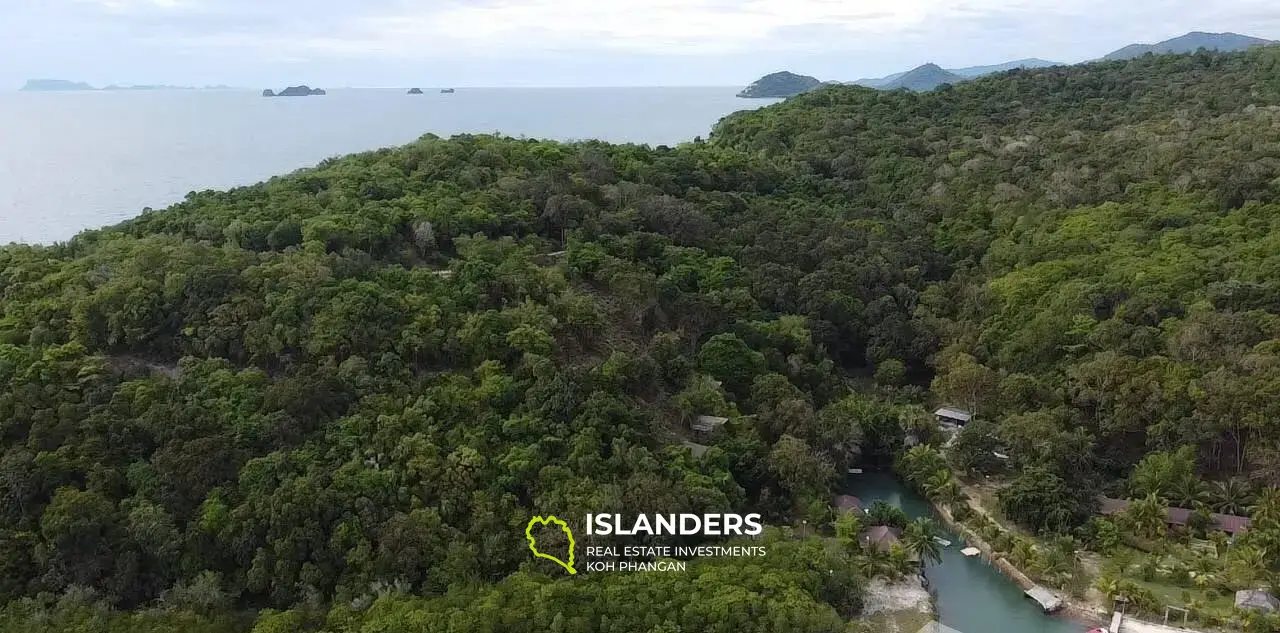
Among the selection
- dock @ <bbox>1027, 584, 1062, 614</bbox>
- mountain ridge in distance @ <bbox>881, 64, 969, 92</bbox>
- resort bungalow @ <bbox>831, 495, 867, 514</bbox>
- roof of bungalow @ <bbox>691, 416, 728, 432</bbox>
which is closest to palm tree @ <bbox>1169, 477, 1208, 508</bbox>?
dock @ <bbox>1027, 584, 1062, 614</bbox>

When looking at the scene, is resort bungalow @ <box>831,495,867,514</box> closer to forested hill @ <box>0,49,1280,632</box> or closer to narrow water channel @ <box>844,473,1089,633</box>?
forested hill @ <box>0,49,1280,632</box>

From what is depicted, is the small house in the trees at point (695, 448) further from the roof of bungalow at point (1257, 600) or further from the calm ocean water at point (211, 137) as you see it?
the calm ocean water at point (211, 137)

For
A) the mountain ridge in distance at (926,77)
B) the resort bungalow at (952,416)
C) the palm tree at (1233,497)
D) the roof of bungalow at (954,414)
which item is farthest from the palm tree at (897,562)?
the mountain ridge in distance at (926,77)

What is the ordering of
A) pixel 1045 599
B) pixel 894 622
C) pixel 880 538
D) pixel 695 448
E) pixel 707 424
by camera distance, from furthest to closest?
pixel 707 424
pixel 695 448
pixel 880 538
pixel 1045 599
pixel 894 622

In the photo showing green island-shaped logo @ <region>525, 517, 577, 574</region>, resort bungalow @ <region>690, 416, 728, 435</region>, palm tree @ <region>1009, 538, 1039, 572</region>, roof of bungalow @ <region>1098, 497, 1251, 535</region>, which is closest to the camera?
green island-shaped logo @ <region>525, 517, 577, 574</region>

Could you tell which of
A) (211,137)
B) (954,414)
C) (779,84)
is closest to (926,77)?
(779,84)

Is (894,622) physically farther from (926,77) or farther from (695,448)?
(926,77)
